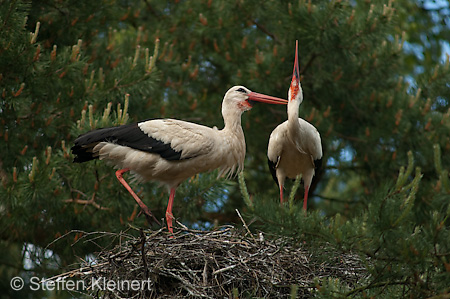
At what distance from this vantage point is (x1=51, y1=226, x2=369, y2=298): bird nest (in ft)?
15.7

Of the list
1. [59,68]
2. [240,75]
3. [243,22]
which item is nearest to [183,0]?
[243,22]

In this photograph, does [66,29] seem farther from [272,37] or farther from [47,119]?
[272,37]

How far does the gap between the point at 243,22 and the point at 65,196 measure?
3.84 m

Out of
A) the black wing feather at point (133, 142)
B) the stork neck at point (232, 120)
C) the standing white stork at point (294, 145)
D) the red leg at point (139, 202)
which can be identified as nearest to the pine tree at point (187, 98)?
the black wing feather at point (133, 142)

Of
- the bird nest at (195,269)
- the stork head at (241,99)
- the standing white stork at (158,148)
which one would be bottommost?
the bird nest at (195,269)

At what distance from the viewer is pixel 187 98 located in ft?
29.6

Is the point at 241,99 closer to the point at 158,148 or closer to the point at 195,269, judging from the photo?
the point at 158,148

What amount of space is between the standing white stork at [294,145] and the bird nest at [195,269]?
1.61 m

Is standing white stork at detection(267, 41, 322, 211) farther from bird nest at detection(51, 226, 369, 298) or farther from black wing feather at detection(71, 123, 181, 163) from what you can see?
bird nest at detection(51, 226, 369, 298)

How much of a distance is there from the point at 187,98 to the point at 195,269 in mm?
4420

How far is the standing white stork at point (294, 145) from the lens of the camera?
20.7 feet

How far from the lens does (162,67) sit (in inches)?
338

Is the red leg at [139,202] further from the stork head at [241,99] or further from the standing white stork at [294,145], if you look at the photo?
the standing white stork at [294,145]

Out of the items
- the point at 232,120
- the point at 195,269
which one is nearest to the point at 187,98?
the point at 232,120
